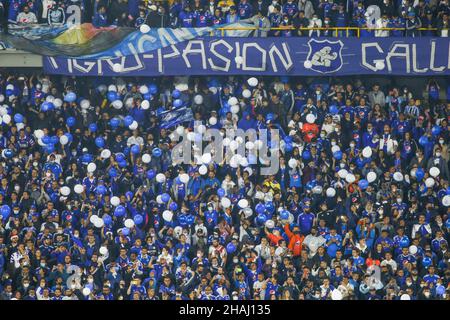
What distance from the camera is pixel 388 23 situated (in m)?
26.2

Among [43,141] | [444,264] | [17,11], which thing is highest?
[17,11]

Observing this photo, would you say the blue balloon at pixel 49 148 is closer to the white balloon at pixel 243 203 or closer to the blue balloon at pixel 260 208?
the white balloon at pixel 243 203

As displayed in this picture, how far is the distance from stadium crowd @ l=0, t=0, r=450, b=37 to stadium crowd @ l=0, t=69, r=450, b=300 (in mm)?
1096

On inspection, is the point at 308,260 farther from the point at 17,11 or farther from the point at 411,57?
the point at 17,11

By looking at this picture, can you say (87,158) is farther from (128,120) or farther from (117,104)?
(117,104)

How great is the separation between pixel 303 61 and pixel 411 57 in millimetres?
2060

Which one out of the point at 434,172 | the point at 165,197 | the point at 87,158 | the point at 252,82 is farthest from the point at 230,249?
the point at 252,82

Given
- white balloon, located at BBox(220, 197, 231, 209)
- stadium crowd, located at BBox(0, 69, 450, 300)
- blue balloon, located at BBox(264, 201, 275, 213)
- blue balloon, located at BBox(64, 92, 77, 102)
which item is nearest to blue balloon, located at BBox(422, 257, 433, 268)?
stadium crowd, located at BBox(0, 69, 450, 300)

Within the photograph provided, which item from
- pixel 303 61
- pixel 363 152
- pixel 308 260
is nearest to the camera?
pixel 308 260

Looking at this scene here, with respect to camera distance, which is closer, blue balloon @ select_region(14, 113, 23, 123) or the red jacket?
the red jacket

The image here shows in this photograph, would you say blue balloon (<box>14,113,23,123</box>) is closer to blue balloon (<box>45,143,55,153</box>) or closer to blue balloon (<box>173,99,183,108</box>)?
blue balloon (<box>45,143,55,153</box>)

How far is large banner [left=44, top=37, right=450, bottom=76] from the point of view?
85.3 feet

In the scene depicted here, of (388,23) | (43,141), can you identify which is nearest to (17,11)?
(43,141)

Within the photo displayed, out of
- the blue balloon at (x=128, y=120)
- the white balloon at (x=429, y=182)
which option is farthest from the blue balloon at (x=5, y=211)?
the white balloon at (x=429, y=182)
